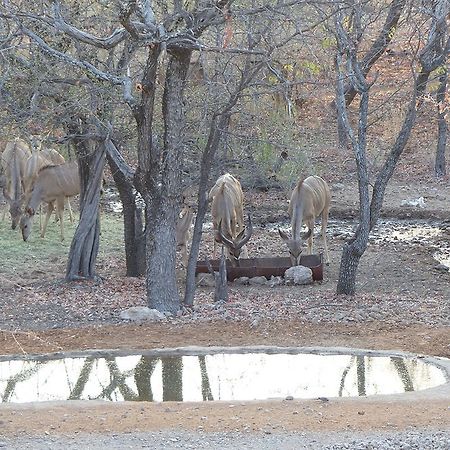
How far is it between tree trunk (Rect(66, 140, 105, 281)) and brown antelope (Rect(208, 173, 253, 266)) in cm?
222

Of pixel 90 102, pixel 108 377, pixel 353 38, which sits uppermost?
pixel 353 38

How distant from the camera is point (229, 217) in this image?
62.2ft

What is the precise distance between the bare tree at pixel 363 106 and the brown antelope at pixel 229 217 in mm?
2750

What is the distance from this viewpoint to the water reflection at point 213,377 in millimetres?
9914

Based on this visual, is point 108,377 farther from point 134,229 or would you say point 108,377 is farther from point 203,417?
point 134,229

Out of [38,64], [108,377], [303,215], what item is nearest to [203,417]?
[108,377]

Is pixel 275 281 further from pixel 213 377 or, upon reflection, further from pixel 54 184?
pixel 213 377

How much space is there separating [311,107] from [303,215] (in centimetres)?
1363

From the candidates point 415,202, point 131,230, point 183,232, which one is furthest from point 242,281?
point 415,202

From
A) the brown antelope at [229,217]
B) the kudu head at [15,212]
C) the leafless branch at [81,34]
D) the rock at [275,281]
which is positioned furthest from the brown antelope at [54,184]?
the leafless branch at [81,34]

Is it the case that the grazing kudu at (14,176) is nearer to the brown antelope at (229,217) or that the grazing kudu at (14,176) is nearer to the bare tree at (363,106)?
the brown antelope at (229,217)

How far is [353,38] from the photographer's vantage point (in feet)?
48.1

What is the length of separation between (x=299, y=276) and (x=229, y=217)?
8.34 feet

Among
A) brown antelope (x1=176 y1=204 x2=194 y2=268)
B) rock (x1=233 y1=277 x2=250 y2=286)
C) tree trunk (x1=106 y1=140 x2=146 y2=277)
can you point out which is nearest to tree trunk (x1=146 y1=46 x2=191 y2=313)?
rock (x1=233 y1=277 x2=250 y2=286)
